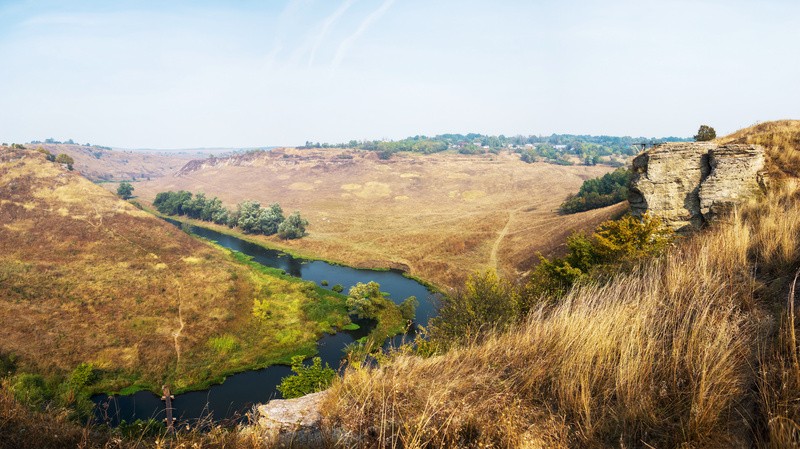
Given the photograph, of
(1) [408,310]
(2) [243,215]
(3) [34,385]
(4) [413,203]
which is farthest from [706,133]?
(2) [243,215]

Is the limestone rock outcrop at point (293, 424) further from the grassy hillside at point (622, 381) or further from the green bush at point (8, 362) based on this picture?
the green bush at point (8, 362)

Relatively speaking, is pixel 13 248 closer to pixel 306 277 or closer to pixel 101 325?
pixel 101 325

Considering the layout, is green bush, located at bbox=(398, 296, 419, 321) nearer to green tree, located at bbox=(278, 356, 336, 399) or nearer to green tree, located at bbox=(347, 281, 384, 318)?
green tree, located at bbox=(347, 281, 384, 318)

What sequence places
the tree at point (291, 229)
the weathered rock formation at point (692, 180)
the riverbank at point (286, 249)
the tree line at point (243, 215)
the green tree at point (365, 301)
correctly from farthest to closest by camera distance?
→ the tree line at point (243, 215)
the tree at point (291, 229)
the riverbank at point (286, 249)
the green tree at point (365, 301)
the weathered rock formation at point (692, 180)

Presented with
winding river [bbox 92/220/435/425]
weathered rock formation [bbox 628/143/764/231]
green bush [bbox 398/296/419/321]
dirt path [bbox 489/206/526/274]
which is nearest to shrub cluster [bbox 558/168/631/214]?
dirt path [bbox 489/206/526/274]

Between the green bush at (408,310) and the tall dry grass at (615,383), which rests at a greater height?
the tall dry grass at (615,383)

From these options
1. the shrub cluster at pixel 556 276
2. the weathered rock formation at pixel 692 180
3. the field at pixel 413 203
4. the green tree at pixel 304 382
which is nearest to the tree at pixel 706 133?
the field at pixel 413 203
